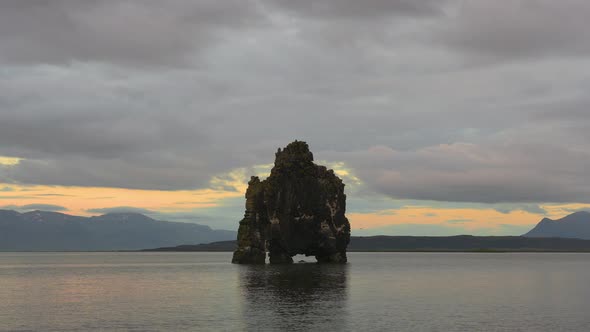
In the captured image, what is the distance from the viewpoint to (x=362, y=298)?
99.7 meters

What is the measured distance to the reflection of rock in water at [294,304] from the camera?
70.4m

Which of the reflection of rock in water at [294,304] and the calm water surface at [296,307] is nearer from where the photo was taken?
the calm water surface at [296,307]

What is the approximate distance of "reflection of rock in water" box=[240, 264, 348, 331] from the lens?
70375mm

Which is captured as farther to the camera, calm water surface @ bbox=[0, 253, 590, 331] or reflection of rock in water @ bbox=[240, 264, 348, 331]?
reflection of rock in water @ bbox=[240, 264, 348, 331]

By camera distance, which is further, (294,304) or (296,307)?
(294,304)

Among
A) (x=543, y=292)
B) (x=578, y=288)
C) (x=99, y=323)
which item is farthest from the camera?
(x=578, y=288)

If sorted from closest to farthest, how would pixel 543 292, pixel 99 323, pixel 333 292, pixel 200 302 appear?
pixel 99 323 < pixel 200 302 < pixel 333 292 < pixel 543 292

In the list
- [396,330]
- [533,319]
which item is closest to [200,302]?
[396,330]

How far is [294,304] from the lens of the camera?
89.2 m

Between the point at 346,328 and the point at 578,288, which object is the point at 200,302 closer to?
Result: the point at 346,328

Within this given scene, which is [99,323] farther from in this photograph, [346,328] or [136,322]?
[346,328]

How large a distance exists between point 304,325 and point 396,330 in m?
9.85

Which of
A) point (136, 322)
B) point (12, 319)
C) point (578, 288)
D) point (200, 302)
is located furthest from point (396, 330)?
point (578, 288)

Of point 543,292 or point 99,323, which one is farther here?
point 543,292
